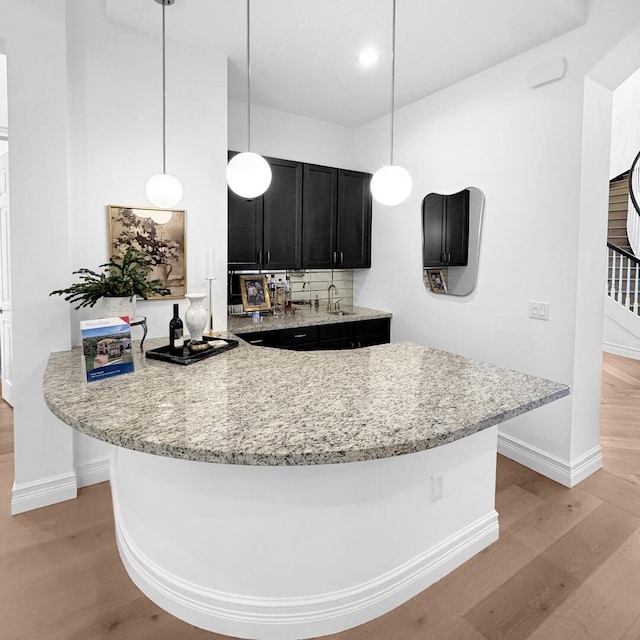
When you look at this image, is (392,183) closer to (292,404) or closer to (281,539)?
(292,404)

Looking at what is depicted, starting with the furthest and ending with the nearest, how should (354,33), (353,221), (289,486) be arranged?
(353,221) → (354,33) → (289,486)

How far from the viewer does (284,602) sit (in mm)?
1668

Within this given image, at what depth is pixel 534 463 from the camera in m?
3.12

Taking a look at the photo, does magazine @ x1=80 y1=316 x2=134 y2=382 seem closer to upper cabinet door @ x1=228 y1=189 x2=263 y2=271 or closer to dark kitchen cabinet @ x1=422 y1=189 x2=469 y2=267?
upper cabinet door @ x1=228 y1=189 x2=263 y2=271

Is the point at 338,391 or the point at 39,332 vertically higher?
the point at 39,332

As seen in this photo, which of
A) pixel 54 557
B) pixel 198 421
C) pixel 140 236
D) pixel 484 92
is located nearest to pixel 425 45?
pixel 484 92

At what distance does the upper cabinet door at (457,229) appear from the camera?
3538 mm

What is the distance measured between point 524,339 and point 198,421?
8.31 ft

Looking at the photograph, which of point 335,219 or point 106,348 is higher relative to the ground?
point 335,219

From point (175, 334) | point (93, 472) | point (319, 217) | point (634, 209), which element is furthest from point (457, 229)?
point (634, 209)

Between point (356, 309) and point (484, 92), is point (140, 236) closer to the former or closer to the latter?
point (356, 309)

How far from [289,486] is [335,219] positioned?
3.12 meters

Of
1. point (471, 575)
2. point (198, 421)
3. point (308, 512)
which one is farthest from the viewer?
point (471, 575)

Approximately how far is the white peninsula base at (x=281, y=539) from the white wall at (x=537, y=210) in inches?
63.1
